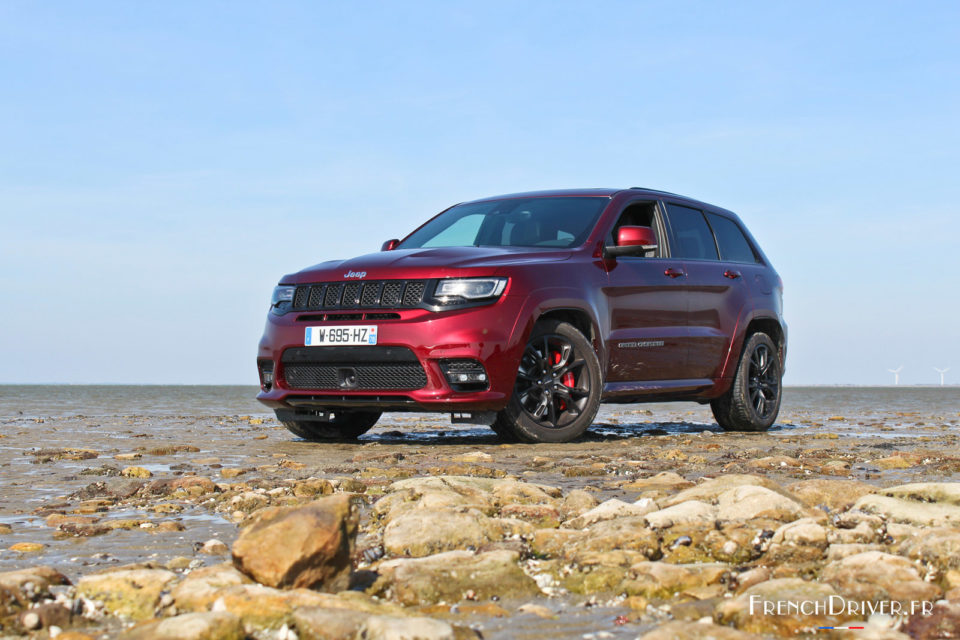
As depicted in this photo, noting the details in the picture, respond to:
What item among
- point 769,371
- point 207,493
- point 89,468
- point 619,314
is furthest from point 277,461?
point 769,371

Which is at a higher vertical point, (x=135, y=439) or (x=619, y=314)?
(x=619, y=314)

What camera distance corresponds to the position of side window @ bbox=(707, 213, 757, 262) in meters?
8.92

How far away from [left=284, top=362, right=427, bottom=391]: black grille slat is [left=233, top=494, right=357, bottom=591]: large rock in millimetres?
3867

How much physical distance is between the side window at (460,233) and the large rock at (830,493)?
438cm

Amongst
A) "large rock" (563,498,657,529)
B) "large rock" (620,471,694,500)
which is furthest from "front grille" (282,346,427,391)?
"large rock" (563,498,657,529)

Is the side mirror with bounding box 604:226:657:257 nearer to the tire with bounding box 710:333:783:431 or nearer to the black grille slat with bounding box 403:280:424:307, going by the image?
the black grille slat with bounding box 403:280:424:307

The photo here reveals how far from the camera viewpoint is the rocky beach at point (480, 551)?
7.96 feet

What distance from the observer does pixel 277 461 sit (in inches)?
235

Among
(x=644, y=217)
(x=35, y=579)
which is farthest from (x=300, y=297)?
(x=35, y=579)

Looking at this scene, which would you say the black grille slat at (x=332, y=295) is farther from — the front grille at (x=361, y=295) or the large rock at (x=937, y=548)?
the large rock at (x=937, y=548)

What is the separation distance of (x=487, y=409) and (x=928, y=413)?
26.0 feet

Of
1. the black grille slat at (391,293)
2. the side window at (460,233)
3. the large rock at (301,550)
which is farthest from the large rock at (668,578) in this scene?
the side window at (460,233)

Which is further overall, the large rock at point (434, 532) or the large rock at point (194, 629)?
the large rock at point (434, 532)

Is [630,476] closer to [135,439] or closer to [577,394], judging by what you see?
[577,394]
